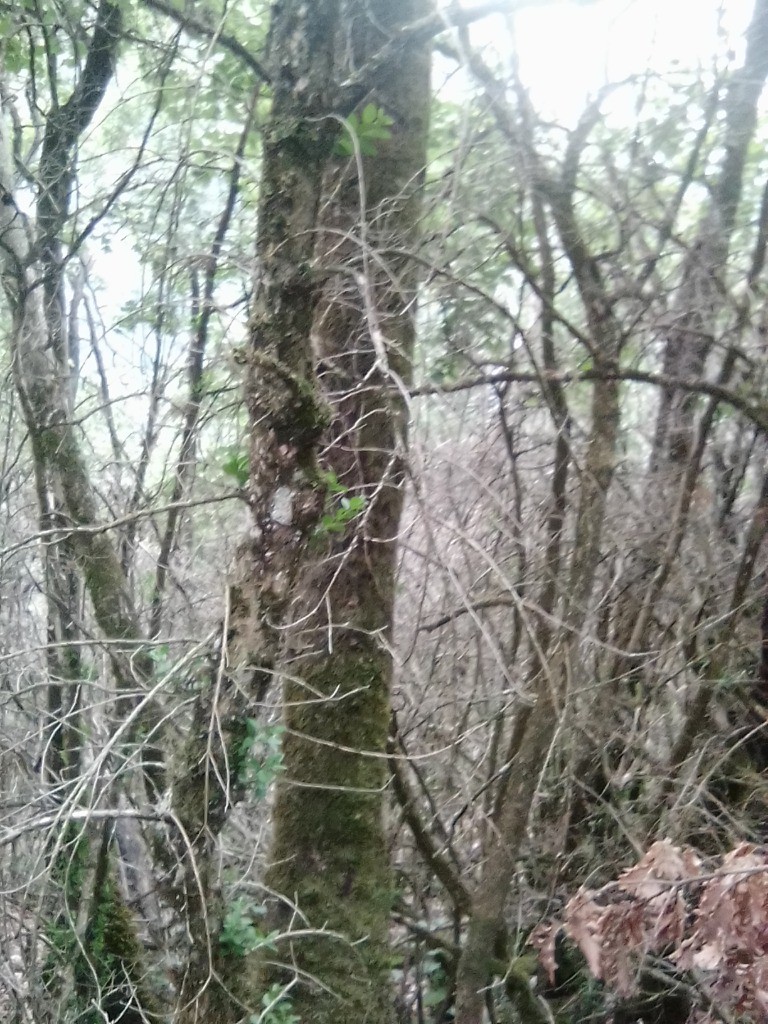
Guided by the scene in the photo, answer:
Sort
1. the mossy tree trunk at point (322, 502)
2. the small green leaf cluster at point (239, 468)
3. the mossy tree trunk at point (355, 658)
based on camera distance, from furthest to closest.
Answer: the mossy tree trunk at point (355, 658)
the small green leaf cluster at point (239, 468)
the mossy tree trunk at point (322, 502)

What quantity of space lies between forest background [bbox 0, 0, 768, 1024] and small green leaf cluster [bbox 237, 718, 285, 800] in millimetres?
11

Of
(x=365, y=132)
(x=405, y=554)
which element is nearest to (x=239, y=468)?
(x=365, y=132)

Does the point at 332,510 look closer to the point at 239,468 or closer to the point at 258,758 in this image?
the point at 239,468

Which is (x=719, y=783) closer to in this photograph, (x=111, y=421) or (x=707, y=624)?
(x=707, y=624)

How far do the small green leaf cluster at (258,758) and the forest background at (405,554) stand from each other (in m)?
0.01

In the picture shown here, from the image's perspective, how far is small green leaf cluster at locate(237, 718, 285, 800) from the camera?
182 cm

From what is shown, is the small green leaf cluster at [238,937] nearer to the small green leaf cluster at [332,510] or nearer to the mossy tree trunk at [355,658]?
the mossy tree trunk at [355,658]

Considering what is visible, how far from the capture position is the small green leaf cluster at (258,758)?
1822 mm

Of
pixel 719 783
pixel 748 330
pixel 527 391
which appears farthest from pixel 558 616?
pixel 748 330

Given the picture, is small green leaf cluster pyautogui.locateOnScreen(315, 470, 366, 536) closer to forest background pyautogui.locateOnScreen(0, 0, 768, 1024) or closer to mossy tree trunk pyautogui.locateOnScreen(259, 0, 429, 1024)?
forest background pyautogui.locateOnScreen(0, 0, 768, 1024)

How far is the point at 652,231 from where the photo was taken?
2.88 meters

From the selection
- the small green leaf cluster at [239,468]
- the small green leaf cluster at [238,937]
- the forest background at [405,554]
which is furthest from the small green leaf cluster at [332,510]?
the small green leaf cluster at [238,937]

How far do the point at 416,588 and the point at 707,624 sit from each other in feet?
3.70

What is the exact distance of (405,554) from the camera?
2.94 m
